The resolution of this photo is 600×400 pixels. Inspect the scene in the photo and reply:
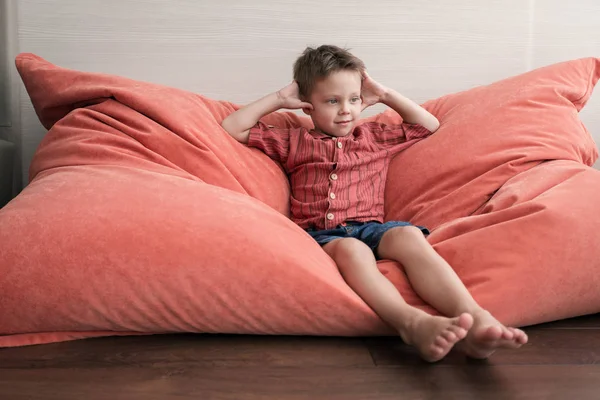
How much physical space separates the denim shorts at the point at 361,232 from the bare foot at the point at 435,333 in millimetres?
357

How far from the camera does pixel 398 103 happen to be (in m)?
1.70

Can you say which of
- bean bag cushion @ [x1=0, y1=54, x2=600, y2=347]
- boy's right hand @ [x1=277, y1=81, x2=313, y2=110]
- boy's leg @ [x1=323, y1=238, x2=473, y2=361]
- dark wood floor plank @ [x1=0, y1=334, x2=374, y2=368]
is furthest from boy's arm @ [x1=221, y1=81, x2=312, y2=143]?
dark wood floor plank @ [x1=0, y1=334, x2=374, y2=368]

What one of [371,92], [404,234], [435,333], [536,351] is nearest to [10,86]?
[371,92]

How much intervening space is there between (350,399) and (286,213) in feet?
2.63

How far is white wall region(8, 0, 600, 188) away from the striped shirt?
0.46 meters

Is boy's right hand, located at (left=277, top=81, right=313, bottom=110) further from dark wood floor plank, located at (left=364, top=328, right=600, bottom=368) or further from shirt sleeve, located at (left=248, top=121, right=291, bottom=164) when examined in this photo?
dark wood floor plank, located at (left=364, top=328, right=600, bottom=368)

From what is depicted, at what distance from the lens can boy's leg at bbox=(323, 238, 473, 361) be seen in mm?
948

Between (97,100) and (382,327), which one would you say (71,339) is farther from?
(97,100)

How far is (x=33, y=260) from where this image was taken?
1.05 metres

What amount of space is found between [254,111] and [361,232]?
47 centimetres

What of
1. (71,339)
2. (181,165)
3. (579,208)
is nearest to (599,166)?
(579,208)

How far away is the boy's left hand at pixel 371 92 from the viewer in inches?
66.0

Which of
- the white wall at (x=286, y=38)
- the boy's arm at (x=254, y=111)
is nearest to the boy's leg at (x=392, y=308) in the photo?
the boy's arm at (x=254, y=111)

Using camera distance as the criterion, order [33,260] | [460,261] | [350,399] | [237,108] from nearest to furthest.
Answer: [350,399] < [33,260] < [460,261] < [237,108]
